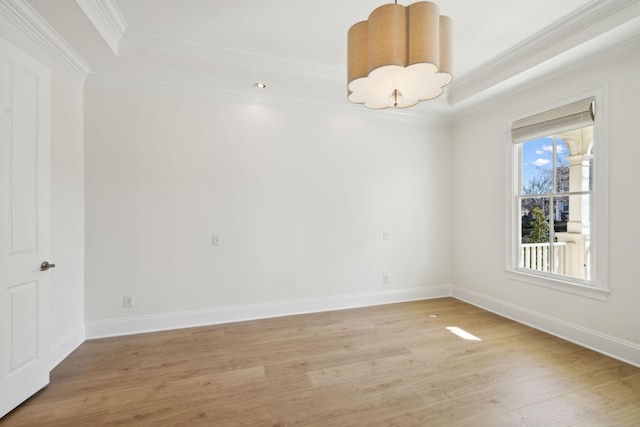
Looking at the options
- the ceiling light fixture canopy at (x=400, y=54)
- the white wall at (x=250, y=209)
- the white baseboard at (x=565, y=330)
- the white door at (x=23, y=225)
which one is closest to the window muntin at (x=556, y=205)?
the white baseboard at (x=565, y=330)

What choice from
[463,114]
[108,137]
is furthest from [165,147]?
[463,114]

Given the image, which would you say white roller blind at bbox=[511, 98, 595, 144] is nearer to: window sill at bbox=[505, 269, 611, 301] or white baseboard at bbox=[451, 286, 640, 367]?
window sill at bbox=[505, 269, 611, 301]

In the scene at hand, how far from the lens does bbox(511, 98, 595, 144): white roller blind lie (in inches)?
108

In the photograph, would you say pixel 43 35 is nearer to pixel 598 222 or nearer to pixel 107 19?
pixel 107 19

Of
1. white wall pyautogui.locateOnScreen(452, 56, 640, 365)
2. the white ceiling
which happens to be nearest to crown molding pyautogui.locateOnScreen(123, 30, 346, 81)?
the white ceiling

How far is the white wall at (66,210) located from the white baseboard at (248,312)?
31cm

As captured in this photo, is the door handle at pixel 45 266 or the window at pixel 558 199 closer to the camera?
the door handle at pixel 45 266

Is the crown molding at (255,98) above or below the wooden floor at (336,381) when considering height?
above

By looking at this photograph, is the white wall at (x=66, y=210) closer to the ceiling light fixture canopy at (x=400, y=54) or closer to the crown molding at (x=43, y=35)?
the crown molding at (x=43, y=35)

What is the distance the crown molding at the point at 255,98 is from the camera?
9.94ft

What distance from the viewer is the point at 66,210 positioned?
8.70 feet

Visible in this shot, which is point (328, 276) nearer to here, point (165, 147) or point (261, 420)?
point (261, 420)

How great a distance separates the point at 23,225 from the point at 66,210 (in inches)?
29.8

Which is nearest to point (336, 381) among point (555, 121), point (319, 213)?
point (319, 213)
